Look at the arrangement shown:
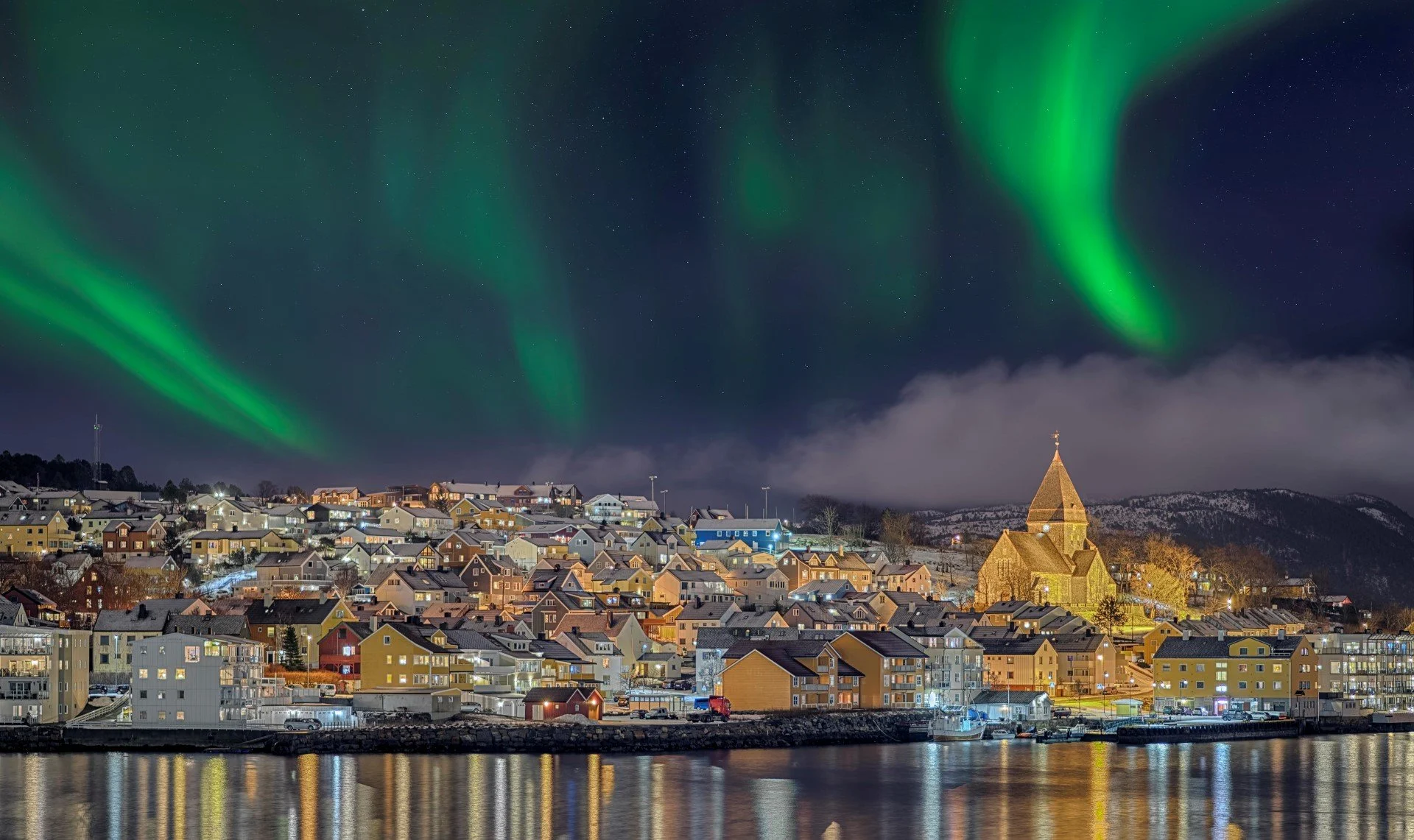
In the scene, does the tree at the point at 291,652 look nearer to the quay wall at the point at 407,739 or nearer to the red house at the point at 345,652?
the red house at the point at 345,652

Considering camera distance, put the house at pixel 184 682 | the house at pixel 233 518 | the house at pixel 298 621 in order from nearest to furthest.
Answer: the house at pixel 184 682, the house at pixel 298 621, the house at pixel 233 518

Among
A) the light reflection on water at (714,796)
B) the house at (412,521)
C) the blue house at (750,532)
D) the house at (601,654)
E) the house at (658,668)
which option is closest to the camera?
the light reflection on water at (714,796)

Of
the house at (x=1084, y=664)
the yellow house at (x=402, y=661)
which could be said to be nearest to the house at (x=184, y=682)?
the yellow house at (x=402, y=661)

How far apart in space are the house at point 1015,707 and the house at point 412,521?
1744 inches

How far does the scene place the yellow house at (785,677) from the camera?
177 feet

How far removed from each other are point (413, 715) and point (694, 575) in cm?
3103

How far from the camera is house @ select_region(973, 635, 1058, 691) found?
61.7m

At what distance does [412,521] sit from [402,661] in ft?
143

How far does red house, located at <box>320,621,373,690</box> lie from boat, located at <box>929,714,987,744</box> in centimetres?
1819

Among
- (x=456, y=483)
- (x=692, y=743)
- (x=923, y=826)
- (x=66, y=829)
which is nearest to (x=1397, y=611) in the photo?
(x=456, y=483)

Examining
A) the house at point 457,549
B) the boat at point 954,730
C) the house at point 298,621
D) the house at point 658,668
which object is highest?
the house at point 457,549

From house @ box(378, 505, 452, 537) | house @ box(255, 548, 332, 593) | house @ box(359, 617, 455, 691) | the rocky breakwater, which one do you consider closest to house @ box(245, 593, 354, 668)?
house @ box(359, 617, 455, 691)

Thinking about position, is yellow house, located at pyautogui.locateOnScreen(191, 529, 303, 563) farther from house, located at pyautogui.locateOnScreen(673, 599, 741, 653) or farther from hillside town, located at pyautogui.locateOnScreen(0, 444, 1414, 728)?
house, located at pyautogui.locateOnScreen(673, 599, 741, 653)

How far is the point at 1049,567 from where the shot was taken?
86.3 meters
